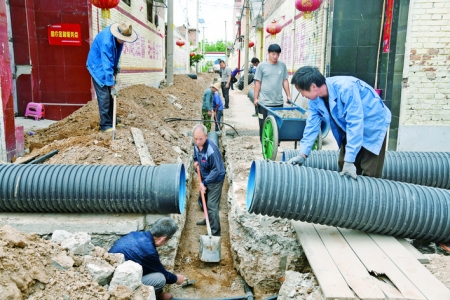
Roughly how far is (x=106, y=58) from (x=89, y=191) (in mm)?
2865

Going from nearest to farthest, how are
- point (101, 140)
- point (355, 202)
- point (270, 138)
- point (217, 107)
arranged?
point (355, 202) < point (101, 140) < point (270, 138) < point (217, 107)

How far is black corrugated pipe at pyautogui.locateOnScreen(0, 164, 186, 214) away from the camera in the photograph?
4.08 m

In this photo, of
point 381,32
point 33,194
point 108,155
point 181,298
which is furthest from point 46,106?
point 381,32

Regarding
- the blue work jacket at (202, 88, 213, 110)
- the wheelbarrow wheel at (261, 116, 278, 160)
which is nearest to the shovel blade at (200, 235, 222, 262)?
the wheelbarrow wheel at (261, 116, 278, 160)

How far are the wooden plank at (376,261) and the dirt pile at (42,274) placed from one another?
172cm

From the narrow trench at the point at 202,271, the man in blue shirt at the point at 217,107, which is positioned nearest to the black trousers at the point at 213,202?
the narrow trench at the point at 202,271

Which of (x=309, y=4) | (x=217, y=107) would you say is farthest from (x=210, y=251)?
(x=309, y=4)

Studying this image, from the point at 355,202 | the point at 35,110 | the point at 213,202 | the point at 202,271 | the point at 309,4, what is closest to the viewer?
the point at 355,202

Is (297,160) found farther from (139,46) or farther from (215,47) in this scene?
(215,47)

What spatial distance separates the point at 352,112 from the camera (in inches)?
133

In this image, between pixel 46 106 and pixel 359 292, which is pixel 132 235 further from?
pixel 46 106

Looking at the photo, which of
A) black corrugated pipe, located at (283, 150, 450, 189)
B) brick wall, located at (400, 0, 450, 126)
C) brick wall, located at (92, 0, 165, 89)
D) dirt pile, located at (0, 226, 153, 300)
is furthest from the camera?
brick wall, located at (92, 0, 165, 89)

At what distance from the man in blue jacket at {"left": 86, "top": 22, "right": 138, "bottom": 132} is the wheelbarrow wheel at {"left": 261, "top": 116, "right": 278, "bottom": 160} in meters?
2.43

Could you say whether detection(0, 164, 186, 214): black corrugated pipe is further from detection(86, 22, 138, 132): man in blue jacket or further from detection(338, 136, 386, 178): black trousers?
detection(86, 22, 138, 132): man in blue jacket
